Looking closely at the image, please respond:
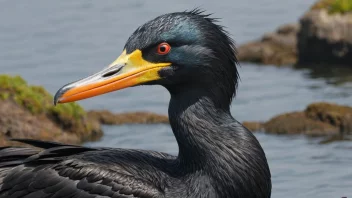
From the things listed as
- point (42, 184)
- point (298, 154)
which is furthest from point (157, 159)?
point (298, 154)

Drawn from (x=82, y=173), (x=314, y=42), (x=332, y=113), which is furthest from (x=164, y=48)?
(x=314, y=42)

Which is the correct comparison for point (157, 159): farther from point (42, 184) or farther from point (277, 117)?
point (277, 117)

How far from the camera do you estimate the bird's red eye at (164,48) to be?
9.41 m

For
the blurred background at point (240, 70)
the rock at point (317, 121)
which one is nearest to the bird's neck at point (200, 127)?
the blurred background at point (240, 70)

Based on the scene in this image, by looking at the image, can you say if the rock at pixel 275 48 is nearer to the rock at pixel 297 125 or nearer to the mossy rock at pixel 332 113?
the rock at pixel 297 125

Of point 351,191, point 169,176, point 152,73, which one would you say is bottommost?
point 351,191

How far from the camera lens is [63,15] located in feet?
85.0

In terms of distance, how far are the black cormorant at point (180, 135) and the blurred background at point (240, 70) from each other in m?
3.97

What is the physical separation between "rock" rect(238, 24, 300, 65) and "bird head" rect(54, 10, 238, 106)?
40.9ft

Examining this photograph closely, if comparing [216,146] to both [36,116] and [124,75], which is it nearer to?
[124,75]

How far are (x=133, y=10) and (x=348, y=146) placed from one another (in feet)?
39.5

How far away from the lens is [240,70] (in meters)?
21.2

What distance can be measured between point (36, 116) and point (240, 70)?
675 cm

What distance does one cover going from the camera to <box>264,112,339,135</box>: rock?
15602 mm
